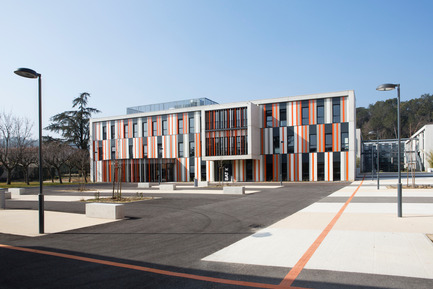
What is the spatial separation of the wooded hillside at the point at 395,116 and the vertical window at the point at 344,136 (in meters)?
60.0

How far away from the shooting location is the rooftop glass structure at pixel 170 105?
160 feet

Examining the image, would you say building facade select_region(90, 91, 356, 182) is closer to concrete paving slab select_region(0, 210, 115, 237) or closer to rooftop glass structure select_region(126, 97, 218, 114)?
rooftop glass structure select_region(126, 97, 218, 114)

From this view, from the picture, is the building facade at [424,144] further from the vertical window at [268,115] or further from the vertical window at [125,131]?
the vertical window at [125,131]

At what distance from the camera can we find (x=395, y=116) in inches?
3644

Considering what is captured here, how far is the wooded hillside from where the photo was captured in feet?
302

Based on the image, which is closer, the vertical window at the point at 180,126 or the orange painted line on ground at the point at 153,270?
the orange painted line on ground at the point at 153,270

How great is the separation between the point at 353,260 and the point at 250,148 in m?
34.9

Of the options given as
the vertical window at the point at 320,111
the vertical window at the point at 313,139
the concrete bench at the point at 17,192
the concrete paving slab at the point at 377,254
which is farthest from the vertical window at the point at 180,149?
the concrete paving slab at the point at 377,254

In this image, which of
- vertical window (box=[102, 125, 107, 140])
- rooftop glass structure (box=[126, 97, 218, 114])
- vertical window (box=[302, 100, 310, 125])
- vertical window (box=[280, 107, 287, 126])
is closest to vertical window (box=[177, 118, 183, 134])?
rooftop glass structure (box=[126, 97, 218, 114])

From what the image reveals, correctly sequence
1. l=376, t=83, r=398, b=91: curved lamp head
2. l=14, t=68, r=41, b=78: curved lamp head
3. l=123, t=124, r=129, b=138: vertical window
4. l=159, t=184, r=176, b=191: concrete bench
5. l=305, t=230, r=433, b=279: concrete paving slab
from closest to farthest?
l=305, t=230, r=433, b=279: concrete paving slab, l=14, t=68, r=41, b=78: curved lamp head, l=376, t=83, r=398, b=91: curved lamp head, l=159, t=184, r=176, b=191: concrete bench, l=123, t=124, r=129, b=138: vertical window

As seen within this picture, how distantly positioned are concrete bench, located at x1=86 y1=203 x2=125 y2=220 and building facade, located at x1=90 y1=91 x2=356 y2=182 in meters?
21.7

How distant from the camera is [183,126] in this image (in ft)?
158

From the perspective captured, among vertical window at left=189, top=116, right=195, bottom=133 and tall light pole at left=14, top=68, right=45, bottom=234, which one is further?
vertical window at left=189, top=116, right=195, bottom=133

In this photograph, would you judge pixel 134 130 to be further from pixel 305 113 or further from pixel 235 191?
pixel 235 191
